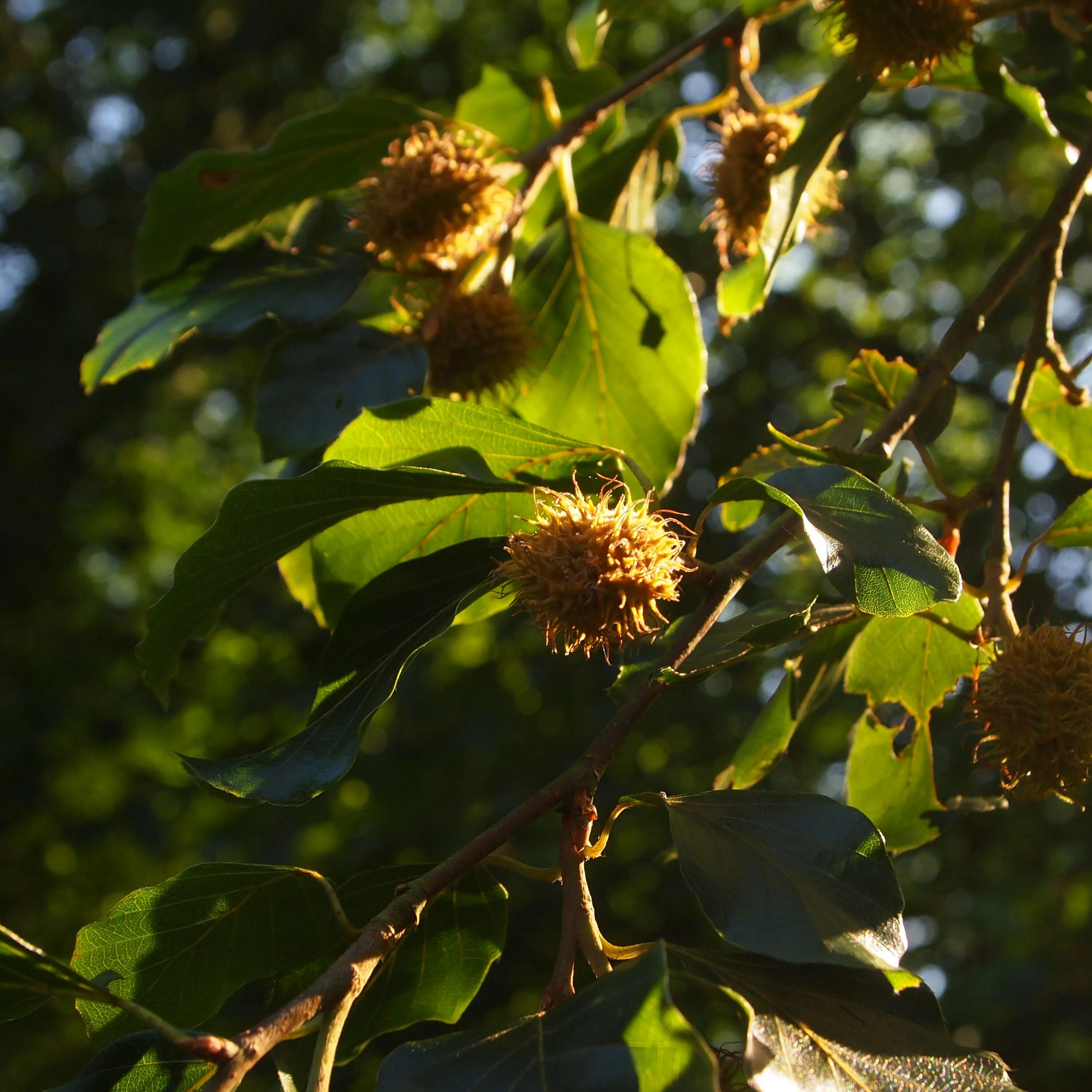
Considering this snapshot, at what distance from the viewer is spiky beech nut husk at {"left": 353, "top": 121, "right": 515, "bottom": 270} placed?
143 centimetres

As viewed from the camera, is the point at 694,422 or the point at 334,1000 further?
the point at 694,422

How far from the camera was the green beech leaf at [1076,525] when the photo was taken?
1.24m

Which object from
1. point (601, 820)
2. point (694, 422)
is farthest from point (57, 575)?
point (694, 422)

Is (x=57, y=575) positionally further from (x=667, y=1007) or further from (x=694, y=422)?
(x=667, y=1007)

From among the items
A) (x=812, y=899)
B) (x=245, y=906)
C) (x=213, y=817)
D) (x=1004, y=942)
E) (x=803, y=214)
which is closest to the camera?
(x=812, y=899)

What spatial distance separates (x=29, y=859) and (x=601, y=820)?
4657 millimetres

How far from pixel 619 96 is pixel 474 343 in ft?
1.53

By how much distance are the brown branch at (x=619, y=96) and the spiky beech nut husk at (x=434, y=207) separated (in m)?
0.06

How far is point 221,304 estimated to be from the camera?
143 cm

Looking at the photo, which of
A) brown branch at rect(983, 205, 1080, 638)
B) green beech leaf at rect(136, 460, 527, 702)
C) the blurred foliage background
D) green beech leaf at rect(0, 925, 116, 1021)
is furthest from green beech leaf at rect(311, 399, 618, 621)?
the blurred foliage background

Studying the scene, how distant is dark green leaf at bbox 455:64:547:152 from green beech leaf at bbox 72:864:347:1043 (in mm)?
1396

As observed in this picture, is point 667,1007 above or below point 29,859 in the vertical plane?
above

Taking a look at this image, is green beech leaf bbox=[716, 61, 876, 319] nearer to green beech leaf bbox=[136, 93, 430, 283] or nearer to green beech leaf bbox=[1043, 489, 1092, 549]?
green beech leaf bbox=[1043, 489, 1092, 549]

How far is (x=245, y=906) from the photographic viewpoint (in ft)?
3.14
